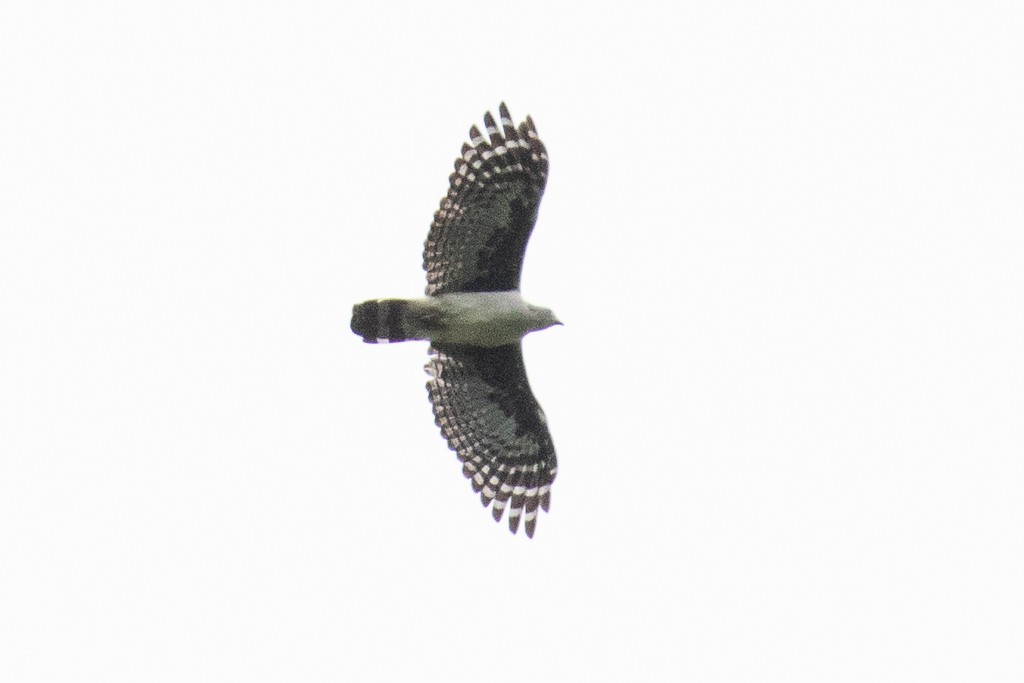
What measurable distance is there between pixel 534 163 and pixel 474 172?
1.78ft

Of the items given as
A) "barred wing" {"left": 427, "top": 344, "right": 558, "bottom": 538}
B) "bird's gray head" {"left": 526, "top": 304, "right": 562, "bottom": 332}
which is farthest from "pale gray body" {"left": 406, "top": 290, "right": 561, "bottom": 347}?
"barred wing" {"left": 427, "top": 344, "right": 558, "bottom": 538}

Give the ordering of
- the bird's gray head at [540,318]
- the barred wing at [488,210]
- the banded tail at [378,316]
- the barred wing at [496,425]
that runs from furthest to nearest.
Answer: the barred wing at [496,425], the bird's gray head at [540,318], the banded tail at [378,316], the barred wing at [488,210]

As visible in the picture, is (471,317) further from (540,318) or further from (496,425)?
(496,425)

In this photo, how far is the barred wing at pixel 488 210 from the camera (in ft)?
61.0

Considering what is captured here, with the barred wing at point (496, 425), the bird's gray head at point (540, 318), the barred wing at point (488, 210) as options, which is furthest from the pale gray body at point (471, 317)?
the barred wing at point (496, 425)

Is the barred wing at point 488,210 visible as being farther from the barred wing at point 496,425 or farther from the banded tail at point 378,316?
the barred wing at point 496,425

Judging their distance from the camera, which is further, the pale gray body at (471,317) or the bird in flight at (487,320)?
the pale gray body at (471,317)

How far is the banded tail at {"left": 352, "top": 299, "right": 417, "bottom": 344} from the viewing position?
19.0 meters

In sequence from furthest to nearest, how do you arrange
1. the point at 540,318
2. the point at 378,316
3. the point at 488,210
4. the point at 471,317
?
the point at 540,318 → the point at 471,317 → the point at 378,316 → the point at 488,210

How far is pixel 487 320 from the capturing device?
1909 cm

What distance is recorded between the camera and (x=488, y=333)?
19.2 m

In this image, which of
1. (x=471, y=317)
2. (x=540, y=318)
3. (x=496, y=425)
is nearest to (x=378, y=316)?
(x=471, y=317)

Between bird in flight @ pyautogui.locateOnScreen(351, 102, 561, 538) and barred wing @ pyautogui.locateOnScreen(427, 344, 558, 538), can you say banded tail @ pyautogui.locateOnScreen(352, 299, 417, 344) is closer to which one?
bird in flight @ pyautogui.locateOnScreen(351, 102, 561, 538)

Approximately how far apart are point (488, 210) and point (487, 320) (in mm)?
1059
